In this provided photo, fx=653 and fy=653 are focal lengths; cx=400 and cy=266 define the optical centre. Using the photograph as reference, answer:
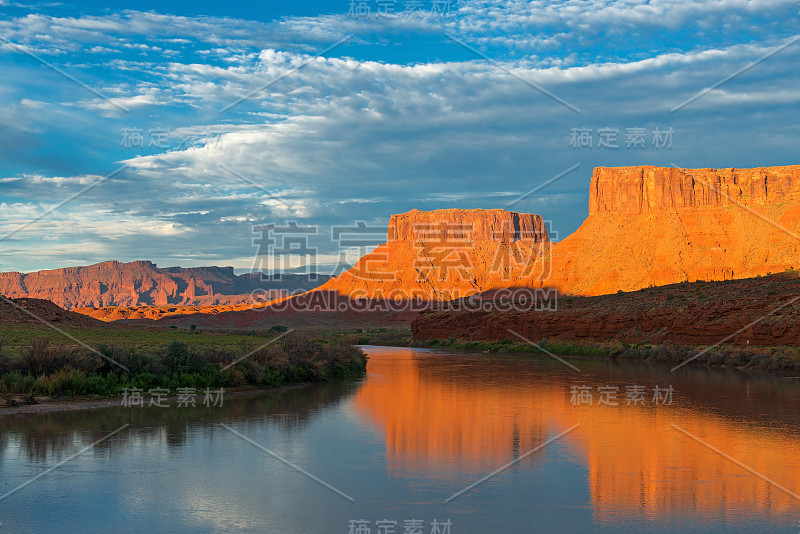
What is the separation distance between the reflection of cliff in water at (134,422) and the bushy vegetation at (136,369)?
1572 millimetres

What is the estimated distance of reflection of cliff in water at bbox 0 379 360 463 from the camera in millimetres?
11875

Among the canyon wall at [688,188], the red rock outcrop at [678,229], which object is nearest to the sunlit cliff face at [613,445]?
the red rock outcrop at [678,229]

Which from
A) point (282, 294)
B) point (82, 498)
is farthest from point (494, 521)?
point (282, 294)

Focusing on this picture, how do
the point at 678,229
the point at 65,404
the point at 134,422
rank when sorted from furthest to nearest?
the point at 678,229 → the point at 65,404 → the point at 134,422

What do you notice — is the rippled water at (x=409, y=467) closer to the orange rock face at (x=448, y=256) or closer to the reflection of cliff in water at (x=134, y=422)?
the reflection of cliff in water at (x=134, y=422)

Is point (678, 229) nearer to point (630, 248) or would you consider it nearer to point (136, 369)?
point (630, 248)

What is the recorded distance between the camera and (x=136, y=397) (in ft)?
59.3

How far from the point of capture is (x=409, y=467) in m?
10.7

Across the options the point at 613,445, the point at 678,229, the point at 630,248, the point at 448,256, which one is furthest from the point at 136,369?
the point at 448,256

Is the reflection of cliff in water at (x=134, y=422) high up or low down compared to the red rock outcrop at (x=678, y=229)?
down

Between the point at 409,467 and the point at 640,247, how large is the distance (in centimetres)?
9438

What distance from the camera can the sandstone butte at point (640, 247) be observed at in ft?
293

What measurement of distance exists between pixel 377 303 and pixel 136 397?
11677 centimetres

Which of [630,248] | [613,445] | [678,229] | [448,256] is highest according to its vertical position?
[678,229]
